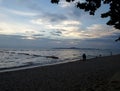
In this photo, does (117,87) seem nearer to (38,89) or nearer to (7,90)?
(38,89)

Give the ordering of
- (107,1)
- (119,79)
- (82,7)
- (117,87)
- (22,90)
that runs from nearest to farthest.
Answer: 1. (82,7)
2. (107,1)
3. (117,87)
4. (119,79)
5. (22,90)

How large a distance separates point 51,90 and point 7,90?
104 inches

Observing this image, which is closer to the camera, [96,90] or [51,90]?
[96,90]

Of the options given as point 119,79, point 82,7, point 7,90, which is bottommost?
point 7,90

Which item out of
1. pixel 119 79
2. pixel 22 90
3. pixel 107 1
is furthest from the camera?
pixel 22 90

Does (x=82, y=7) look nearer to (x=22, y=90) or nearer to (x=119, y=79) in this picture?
(x=119, y=79)

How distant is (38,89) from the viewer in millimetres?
13211

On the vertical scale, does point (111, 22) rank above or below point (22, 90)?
above

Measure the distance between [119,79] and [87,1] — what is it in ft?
19.8

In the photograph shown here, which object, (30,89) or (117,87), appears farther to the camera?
(30,89)

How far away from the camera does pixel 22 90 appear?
13.2m

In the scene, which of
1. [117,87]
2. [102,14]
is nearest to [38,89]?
[117,87]

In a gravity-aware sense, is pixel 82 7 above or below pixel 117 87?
above

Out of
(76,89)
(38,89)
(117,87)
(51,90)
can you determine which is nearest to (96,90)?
(117,87)
